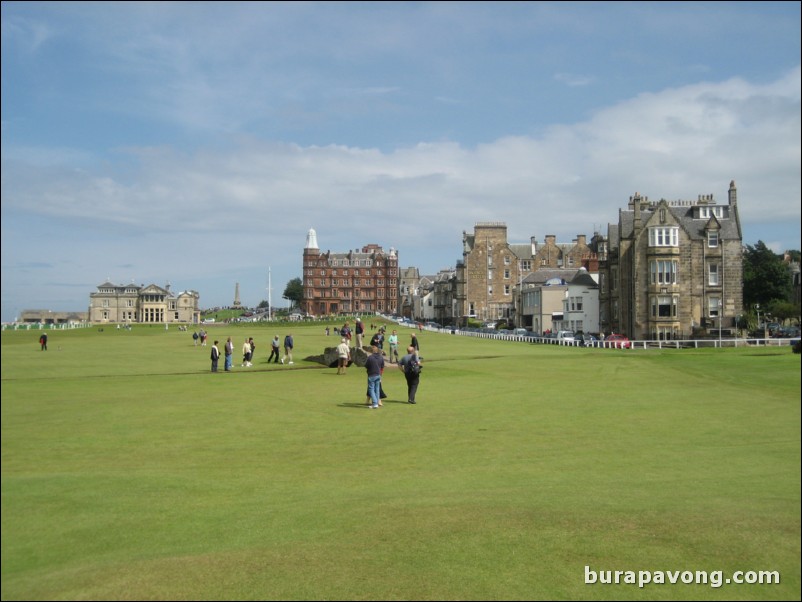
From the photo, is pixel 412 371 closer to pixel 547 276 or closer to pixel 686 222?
pixel 686 222

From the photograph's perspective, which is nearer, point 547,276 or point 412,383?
point 412,383

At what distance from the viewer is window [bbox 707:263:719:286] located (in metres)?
62.3

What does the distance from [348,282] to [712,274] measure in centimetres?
13812

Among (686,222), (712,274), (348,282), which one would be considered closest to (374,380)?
(712,274)

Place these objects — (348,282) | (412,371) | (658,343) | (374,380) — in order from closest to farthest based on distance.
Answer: (374,380), (412,371), (658,343), (348,282)

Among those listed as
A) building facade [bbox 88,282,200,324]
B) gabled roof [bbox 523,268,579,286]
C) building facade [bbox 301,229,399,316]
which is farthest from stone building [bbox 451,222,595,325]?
building facade [bbox 88,282,200,324]

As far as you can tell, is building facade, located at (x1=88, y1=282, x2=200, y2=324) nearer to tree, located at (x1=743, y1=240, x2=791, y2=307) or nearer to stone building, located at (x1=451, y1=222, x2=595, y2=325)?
tree, located at (x1=743, y1=240, x2=791, y2=307)

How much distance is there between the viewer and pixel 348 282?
633 feet

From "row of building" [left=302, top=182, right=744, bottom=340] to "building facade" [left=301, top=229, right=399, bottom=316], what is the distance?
65.0 meters

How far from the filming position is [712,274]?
6241 cm

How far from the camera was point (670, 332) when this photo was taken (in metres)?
61.4

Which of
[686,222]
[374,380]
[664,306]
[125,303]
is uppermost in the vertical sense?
[686,222]

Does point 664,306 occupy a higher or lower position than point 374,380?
higher

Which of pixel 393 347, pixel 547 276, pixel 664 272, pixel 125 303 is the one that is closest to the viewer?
pixel 125 303
